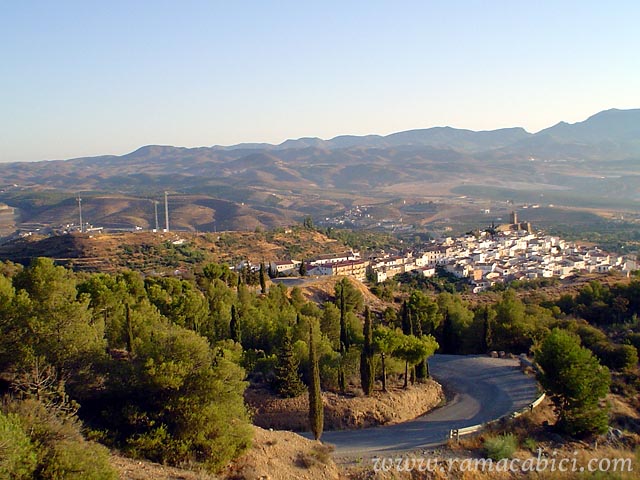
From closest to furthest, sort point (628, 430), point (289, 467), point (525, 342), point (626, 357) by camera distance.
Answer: point (289, 467) < point (628, 430) < point (626, 357) < point (525, 342)

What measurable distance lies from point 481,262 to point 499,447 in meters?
45.5

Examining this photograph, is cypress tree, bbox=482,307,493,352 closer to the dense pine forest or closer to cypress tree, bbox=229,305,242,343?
the dense pine forest

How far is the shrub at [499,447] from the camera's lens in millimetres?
12055

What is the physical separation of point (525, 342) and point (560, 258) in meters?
37.7

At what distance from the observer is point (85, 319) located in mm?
13102

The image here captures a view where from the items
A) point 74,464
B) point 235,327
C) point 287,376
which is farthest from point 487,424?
point 74,464

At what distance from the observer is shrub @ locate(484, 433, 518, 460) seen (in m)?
12.1

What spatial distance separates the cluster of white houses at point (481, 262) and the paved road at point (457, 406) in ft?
79.0

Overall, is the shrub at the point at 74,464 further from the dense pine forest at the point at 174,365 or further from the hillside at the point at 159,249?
the hillside at the point at 159,249

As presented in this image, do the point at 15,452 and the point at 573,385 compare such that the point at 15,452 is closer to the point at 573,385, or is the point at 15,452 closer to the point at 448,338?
the point at 573,385

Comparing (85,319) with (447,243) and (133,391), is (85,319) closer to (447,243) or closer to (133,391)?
(133,391)

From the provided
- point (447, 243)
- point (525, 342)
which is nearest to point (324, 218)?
point (447, 243)

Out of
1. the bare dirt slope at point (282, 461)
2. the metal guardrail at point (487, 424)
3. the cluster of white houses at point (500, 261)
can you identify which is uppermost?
the bare dirt slope at point (282, 461)

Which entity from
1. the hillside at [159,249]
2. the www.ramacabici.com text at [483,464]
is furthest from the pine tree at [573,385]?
the hillside at [159,249]
